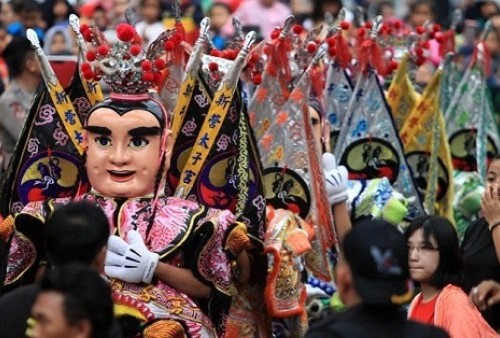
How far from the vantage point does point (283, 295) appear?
9883 mm

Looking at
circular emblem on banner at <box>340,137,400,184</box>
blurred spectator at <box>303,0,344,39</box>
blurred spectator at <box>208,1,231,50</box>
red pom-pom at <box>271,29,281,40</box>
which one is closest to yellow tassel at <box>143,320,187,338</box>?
red pom-pom at <box>271,29,281,40</box>

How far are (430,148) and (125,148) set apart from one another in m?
3.84

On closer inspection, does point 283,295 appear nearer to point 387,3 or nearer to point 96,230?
point 96,230

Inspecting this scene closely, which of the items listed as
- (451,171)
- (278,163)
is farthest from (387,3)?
(278,163)

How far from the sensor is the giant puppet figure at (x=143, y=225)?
857 centimetres

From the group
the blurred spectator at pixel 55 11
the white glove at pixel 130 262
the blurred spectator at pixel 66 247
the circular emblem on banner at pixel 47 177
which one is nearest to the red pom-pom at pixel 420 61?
the blurred spectator at pixel 55 11

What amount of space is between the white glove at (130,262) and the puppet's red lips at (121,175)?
1.32ft

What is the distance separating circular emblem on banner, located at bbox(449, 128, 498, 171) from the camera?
43.1 feet

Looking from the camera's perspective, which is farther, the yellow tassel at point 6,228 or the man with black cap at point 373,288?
the yellow tassel at point 6,228

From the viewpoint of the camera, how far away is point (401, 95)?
12.5 meters

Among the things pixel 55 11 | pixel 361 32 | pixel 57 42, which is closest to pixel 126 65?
pixel 361 32

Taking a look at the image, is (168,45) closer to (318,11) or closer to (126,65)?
(126,65)

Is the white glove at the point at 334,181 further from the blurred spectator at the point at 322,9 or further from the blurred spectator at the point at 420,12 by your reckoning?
the blurred spectator at the point at 420,12

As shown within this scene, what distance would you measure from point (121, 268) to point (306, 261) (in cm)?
212
